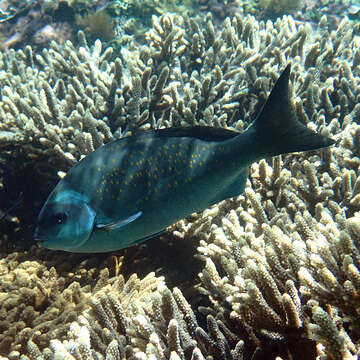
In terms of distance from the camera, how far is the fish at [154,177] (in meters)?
1.97

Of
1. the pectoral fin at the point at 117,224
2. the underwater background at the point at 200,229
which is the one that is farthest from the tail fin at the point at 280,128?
the pectoral fin at the point at 117,224

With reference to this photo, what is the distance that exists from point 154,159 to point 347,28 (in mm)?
5302

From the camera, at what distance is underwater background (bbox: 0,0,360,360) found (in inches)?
78.6

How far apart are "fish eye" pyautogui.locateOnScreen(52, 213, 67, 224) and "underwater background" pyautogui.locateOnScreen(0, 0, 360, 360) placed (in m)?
0.68

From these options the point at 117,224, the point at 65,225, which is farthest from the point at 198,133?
the point at 65,225

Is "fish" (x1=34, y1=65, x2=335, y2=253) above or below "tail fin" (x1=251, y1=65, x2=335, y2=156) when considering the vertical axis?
below

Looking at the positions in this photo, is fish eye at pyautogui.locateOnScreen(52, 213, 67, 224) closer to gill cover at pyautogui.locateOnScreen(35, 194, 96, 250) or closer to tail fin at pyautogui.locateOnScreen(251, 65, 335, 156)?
gill cover at pyautogui.locateOnScreen(35, 194, 96, 250)

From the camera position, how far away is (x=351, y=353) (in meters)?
1.67

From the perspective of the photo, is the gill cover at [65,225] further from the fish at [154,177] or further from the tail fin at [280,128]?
the tail fin at [280,128]

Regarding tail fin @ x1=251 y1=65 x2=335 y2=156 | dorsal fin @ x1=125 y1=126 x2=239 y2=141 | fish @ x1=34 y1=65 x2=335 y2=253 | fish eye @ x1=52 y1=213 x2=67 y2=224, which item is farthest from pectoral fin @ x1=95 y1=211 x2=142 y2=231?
tail fin @ x1=251 y1=65 x2=335 y2=156

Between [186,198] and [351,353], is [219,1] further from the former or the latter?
[351,353]

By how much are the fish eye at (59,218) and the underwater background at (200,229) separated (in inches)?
26.8

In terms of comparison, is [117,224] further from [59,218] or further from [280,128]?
[280,128]

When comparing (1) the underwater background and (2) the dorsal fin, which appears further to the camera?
(2) the dorsal fin
